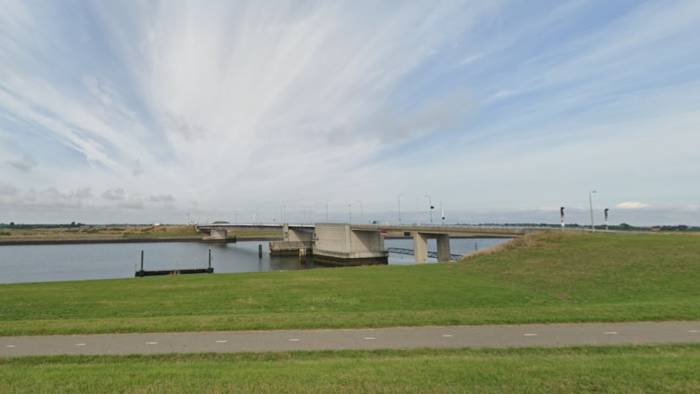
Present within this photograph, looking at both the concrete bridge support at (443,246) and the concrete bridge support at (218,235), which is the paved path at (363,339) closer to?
the concrete bridge support at (443,246)

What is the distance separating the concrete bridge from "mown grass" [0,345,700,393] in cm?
4835

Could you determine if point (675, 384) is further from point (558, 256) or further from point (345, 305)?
point (558, 256)

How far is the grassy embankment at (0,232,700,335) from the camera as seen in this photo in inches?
454

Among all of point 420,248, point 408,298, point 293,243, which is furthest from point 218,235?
point 408,298

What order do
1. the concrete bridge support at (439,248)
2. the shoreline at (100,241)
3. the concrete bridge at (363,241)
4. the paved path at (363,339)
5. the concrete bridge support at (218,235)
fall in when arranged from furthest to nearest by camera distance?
1. the concrete bridge support at (218,235)
2. the shoreline at (100,241)
3. the concrete bridge support at (439,248)
4. the concrete bridge at (363,241)
5. the paved path at (363,339)

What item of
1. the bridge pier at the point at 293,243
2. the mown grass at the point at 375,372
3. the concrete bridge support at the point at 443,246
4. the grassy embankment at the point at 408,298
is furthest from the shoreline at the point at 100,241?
the mown grass at the point at 375,372

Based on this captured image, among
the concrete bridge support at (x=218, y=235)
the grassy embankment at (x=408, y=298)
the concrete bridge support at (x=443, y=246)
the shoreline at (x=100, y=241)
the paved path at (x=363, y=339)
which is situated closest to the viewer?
the paved path at (x=363, y=339)

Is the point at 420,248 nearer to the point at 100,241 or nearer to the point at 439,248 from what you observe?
the point at 439,248

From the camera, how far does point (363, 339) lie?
32.1 ft

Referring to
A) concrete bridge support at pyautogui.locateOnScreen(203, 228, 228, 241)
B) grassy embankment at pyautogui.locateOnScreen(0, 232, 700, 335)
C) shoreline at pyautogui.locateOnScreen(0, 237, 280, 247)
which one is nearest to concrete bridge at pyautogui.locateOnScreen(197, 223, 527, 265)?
grassy embankment at pyautogui.locateOnScreen(0, 232, 700, 335)

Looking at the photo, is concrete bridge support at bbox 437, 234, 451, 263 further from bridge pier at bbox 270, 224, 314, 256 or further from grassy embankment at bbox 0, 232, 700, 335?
bridge pier at bbox 270, 224, 314, 256

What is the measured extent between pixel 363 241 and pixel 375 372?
7679 cm

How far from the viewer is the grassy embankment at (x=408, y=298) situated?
1153cm

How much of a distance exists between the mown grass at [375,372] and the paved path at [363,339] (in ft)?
1.84
